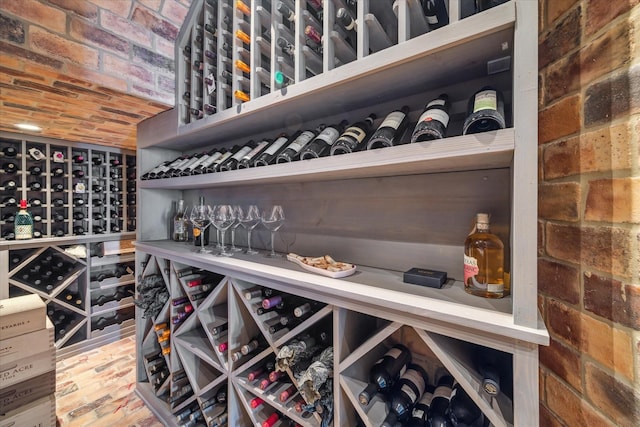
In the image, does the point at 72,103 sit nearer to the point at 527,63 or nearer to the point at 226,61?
the point at 226,61

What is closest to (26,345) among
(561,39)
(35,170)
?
(35,170)

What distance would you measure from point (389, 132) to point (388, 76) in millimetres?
179

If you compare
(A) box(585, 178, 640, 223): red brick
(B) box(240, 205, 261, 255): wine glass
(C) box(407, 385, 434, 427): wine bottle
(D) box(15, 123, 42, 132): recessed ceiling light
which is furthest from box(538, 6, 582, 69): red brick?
(D) box(15, 123, 42, 132): recessed ceiling light

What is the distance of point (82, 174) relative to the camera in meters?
2.32

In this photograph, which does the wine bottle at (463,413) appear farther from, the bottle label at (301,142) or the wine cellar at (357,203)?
the bottle label at (301,142)

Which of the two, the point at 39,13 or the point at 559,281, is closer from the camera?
the point at 559,281

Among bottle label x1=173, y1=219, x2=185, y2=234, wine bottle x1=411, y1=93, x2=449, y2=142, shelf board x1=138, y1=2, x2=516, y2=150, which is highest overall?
shelf board x1=138, y1=2, x2=516, y2=150

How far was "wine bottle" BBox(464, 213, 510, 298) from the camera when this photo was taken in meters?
0.65

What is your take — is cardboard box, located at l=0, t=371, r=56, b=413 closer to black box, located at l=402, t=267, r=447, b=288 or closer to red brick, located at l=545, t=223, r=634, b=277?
black box, located at l=402, t=267, r=447, b=288

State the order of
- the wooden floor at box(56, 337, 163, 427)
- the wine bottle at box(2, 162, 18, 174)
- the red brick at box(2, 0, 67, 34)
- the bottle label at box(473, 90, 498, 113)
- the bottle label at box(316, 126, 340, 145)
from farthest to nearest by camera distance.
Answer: the wine bottle at box(2, 162, 18, 174), the wooden floor at box(56, 337, 163, 427), the red brick at box(2, 0, 67, 34), the bottle label at box(316, 126, 340, 145), the bottle label at box(473, 90, 498, 113)

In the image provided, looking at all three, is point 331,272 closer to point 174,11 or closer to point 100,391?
point 174,11

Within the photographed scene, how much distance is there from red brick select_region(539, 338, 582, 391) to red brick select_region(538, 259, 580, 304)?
0.36ft

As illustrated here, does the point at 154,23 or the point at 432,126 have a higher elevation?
the point at 154,23

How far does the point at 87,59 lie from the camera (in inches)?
44.8
